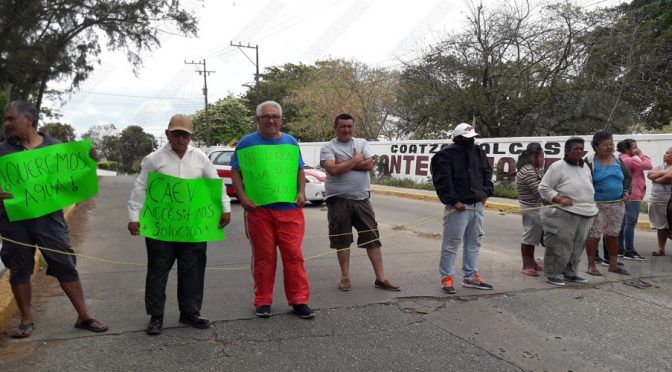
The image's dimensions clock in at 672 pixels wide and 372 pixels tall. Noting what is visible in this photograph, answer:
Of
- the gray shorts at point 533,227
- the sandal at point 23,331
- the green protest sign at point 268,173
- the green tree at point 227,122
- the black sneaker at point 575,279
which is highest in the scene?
the green tree at point 227,122

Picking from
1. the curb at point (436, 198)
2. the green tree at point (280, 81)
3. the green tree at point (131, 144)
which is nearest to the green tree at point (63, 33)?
the curb at point (436, 198)

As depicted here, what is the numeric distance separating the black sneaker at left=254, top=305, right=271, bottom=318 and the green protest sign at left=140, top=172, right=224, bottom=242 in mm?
750

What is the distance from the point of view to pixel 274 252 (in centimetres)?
463

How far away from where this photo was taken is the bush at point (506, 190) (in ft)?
55.4

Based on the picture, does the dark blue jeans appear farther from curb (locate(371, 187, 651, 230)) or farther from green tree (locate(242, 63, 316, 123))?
green tree (locate(242, 63, 316, 123))

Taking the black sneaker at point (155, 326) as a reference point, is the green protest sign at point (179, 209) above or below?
above

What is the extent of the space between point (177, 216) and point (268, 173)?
849mm

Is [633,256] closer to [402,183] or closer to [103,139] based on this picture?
[402,183]

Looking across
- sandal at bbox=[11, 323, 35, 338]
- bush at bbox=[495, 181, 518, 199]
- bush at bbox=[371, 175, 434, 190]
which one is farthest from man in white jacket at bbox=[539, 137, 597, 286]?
bush at bbox=[371, 175, 434, 190]

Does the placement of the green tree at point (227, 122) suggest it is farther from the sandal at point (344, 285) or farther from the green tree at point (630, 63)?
the sandal at point (344, 285)

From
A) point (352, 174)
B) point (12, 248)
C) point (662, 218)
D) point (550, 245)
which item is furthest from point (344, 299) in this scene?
point (662, 218)

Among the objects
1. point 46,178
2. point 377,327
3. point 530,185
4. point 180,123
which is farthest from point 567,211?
point 46,178

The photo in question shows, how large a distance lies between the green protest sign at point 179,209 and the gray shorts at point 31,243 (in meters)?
0.61

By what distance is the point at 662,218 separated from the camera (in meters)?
7.36
